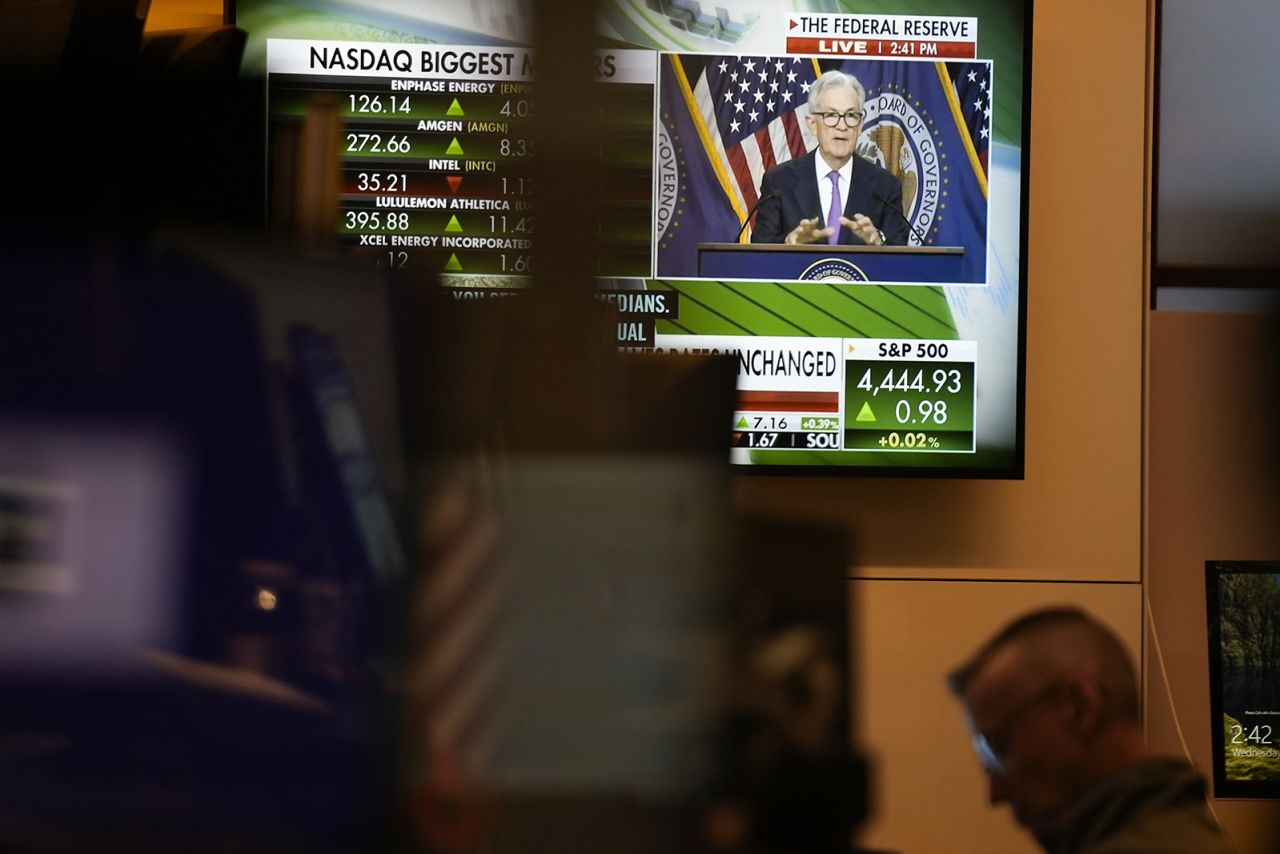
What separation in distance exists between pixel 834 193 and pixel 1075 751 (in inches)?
67.0

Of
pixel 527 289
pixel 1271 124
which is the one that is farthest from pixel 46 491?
pixel 1271 124

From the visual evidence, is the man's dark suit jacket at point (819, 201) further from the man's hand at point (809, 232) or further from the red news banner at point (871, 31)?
the red news banner at point (871, 31)

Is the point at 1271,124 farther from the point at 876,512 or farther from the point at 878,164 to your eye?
the point at 876,512

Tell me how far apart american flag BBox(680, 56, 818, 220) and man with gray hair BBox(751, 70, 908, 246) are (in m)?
0.02

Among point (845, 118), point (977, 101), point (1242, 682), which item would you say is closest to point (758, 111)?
point (845, 118)

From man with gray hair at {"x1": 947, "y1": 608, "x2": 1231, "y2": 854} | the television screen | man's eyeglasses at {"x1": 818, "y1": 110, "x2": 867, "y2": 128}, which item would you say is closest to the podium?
man's eyeglasses at {"x1": 818, "y1": 110, "x2": 867, "y2": 128}

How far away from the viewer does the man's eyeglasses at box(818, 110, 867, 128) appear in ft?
8.21

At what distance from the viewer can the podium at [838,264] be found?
8.20 ft

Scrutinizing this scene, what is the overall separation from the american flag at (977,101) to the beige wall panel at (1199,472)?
1.74 feet

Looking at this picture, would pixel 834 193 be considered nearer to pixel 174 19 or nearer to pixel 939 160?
pixel 939 160

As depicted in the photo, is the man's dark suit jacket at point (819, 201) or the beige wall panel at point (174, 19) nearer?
the beige wall panel at point (174, 19)

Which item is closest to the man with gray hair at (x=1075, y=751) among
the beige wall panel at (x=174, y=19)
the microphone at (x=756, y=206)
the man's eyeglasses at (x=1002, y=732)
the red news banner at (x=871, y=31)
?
the man's eyeglasses at (x=1002, y=732)

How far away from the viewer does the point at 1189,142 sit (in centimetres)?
275

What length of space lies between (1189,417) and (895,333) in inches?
26.0
